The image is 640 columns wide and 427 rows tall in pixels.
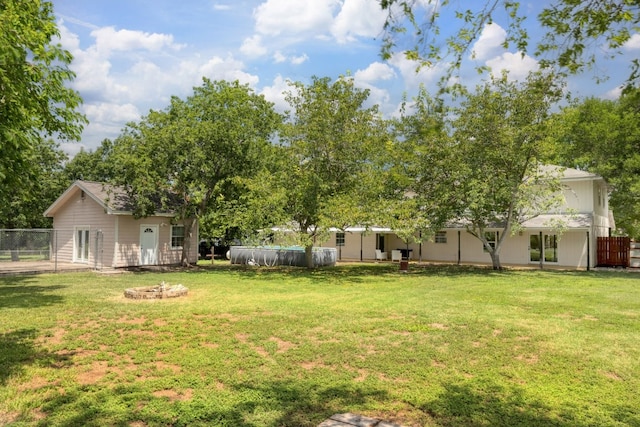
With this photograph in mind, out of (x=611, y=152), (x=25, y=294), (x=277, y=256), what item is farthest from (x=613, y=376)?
(x=611, y=152)

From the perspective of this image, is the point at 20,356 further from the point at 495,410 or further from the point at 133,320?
the point at 495,410

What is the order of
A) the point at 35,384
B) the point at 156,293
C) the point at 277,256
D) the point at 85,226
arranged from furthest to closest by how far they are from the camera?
1. the point at 277,256
2. the point at 85,226
3. the point at 156,293
4. the point at 35,384

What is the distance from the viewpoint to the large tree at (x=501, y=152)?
780 inches

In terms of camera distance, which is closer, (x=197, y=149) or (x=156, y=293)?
(x=156, y=293)

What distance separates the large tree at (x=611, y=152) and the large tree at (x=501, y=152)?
9.54m

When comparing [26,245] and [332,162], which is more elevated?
[332,162]

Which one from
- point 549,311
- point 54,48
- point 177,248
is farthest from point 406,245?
point 54,48

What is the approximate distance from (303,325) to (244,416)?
4066 millimetres

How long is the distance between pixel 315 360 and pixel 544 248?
75.8ft

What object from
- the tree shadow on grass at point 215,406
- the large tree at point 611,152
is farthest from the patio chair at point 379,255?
the tree shadow on grass at point 215,406

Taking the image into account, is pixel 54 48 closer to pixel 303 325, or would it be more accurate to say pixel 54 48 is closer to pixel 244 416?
pixel 303 325

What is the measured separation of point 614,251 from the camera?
2427 cm

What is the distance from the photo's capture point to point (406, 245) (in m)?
31.2

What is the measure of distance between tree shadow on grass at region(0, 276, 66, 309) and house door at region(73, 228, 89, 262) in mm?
6429
